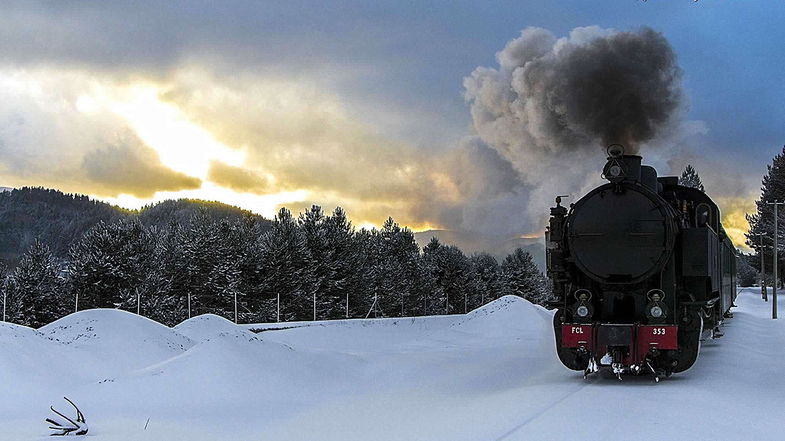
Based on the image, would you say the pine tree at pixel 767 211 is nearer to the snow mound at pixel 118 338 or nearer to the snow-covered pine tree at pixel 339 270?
the snow-covered pine tree at pixel 339 270

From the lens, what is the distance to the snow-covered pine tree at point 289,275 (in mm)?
49188

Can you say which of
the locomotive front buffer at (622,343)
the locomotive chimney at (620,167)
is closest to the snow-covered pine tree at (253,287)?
the locomotive front buffer at (622,343)

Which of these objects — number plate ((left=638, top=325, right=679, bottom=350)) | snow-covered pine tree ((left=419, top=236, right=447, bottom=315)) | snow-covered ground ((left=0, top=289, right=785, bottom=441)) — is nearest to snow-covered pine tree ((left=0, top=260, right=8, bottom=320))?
snow-covered ground ((left=0, top=289, right=785, bottom=441))

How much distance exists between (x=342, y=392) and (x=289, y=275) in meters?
35.1

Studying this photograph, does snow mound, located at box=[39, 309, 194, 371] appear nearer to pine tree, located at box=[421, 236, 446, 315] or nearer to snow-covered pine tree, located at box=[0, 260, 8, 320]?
snow-covered pine tree, located at box=[0, 260, 8, 320]

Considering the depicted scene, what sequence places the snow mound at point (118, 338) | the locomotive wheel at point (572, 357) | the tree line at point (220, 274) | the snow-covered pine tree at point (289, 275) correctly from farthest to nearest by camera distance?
the snow-covered pine tree at point (289, 275), the tree line at point (220, 274), the snow mound at point (118, 338), the locomotive wheel at point (572, 357)

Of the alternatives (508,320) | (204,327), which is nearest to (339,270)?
(508,320)

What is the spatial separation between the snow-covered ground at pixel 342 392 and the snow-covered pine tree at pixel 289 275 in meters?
28.3

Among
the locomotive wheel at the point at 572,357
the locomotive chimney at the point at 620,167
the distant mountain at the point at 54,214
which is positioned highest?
the distant mountain at the point at 54,214

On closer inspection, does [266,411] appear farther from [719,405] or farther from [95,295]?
[95,295]

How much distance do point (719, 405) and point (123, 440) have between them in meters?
8.32

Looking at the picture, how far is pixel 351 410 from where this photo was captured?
39.5 ft

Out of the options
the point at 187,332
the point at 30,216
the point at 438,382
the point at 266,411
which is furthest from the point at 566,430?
the point at 30,216

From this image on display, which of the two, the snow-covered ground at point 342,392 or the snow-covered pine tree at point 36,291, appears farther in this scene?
the snow-covered pine tree at point 36,291
